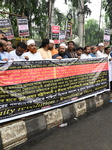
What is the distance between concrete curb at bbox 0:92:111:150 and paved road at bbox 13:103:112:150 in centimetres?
17

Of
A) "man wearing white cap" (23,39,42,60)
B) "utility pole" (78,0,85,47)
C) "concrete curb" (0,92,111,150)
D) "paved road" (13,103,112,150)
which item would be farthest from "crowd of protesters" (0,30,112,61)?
"utility pole" (78,0,85,47)

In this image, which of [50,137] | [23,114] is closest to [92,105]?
[50,137]

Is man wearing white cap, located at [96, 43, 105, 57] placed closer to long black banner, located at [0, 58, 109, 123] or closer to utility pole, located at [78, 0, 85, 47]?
long black banner, located at [0, 58, 109, 123]

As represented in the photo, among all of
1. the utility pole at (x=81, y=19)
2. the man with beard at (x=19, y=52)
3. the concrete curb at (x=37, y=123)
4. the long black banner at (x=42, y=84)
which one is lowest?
the concrete curb at (x=37, y=123)

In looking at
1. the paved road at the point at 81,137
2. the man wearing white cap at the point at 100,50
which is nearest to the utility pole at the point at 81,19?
the man wearing white cap at the point at 100,50

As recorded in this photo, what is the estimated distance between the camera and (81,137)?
2.92 metres

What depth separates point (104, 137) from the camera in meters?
2.88

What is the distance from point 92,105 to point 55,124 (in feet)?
4.79

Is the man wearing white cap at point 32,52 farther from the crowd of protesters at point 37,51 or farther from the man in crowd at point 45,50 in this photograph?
the man in crowd at point 45,50

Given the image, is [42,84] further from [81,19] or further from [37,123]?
[81,19]

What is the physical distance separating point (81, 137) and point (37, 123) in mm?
895

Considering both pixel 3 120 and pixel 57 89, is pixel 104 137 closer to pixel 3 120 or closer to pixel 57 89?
pixel 57 89

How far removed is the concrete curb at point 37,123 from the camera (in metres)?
2.62

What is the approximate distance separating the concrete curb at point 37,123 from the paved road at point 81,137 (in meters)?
0.17
